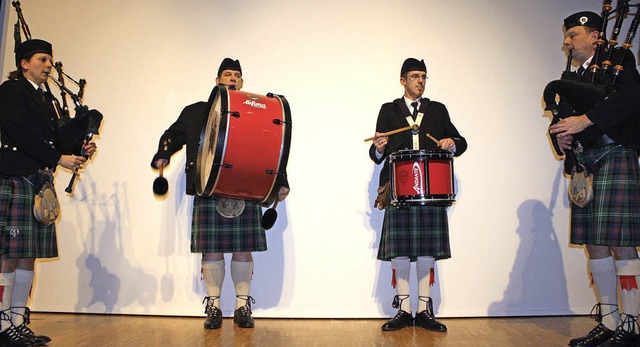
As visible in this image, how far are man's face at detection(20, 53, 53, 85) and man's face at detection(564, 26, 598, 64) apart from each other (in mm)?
2786

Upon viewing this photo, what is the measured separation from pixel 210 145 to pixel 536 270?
2.41m

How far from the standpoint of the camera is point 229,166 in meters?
2.79

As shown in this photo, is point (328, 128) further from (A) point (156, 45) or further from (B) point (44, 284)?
(B) point (44, 284)

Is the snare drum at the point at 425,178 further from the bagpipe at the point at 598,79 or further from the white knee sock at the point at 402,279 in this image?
the bagpipe at the point at 598,79

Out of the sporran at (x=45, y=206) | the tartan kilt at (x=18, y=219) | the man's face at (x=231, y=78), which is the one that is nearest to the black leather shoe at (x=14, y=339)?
the tartan kilt at (x=18, y=219)

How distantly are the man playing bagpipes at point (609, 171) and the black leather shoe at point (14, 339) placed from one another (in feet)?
8.76

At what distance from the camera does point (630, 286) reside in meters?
2.65

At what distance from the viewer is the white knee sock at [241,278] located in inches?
138

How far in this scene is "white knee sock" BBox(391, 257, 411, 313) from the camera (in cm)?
343

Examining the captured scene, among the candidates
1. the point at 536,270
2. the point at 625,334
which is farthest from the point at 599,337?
the point at 536,270

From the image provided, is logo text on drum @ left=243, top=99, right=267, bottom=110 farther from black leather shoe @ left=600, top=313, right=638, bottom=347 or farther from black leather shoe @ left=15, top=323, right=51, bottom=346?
black leather shoe @ left=600, top=313, right=638, bottom=347

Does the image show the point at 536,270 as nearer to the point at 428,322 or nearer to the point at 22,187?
the point at 428,322

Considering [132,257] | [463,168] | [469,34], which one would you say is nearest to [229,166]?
[132,257]

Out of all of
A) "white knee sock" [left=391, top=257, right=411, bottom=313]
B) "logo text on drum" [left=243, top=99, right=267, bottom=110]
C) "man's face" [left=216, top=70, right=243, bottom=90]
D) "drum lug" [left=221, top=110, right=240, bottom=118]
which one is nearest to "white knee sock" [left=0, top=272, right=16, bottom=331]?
"drum lug" [left=221, top=110, right=240, bottom=118]
